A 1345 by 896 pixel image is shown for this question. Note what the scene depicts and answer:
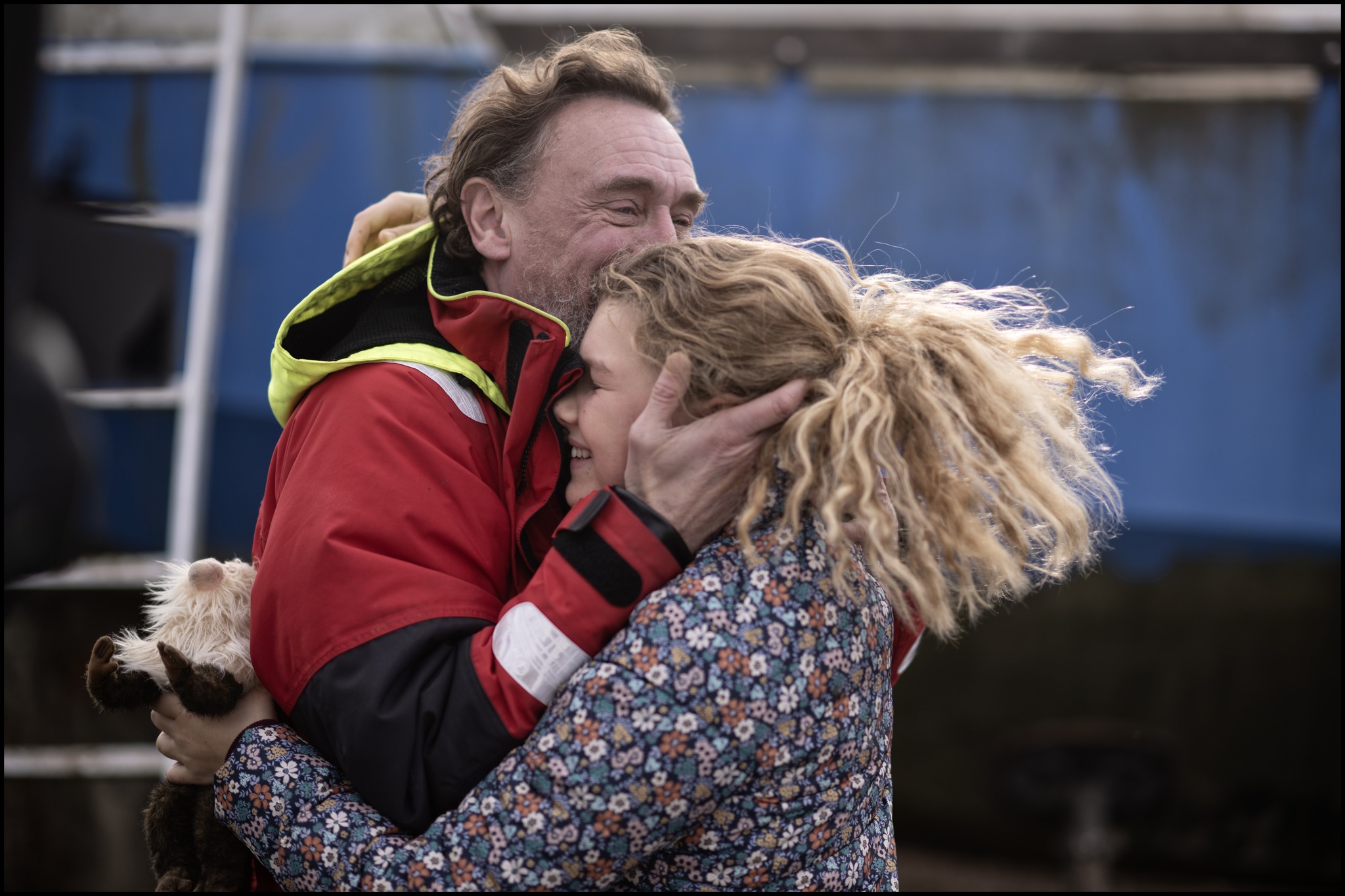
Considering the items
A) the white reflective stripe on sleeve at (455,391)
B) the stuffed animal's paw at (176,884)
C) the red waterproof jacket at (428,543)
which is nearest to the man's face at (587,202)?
the red waterproof jacket at (428,543)

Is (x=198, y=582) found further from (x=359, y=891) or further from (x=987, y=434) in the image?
(x=987, y=434)

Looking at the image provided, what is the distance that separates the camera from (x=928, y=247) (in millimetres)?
4215

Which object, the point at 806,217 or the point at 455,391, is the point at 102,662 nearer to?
the point at 455,391

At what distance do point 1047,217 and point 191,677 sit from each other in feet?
12.2

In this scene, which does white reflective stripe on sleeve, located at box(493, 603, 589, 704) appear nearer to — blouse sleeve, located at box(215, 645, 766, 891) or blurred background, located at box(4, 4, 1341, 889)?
blouse sleeve, located at box(215, 645, 766, 891)

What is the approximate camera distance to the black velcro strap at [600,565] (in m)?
1.45

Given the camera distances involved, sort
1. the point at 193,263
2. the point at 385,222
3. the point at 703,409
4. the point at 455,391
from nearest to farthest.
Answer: the point at 703,409
the point at 455,391
the point at 385,222
the point at 193,263

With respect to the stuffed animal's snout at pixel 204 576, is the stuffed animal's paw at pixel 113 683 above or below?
below

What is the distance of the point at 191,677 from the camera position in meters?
1.60

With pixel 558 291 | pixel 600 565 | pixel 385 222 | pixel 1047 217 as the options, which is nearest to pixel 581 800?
pixel 600 565

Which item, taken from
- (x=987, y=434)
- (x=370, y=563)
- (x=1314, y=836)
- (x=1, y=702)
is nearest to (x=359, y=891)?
(x=370, y=563)

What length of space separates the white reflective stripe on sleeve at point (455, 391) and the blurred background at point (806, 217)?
2.46 meters

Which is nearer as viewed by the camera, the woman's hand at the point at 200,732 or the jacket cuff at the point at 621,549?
the jacket cuff at the point at 621,549

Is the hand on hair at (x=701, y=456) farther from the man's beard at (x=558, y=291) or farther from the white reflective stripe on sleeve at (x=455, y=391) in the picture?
the man's beard at (x=558, y=291)
